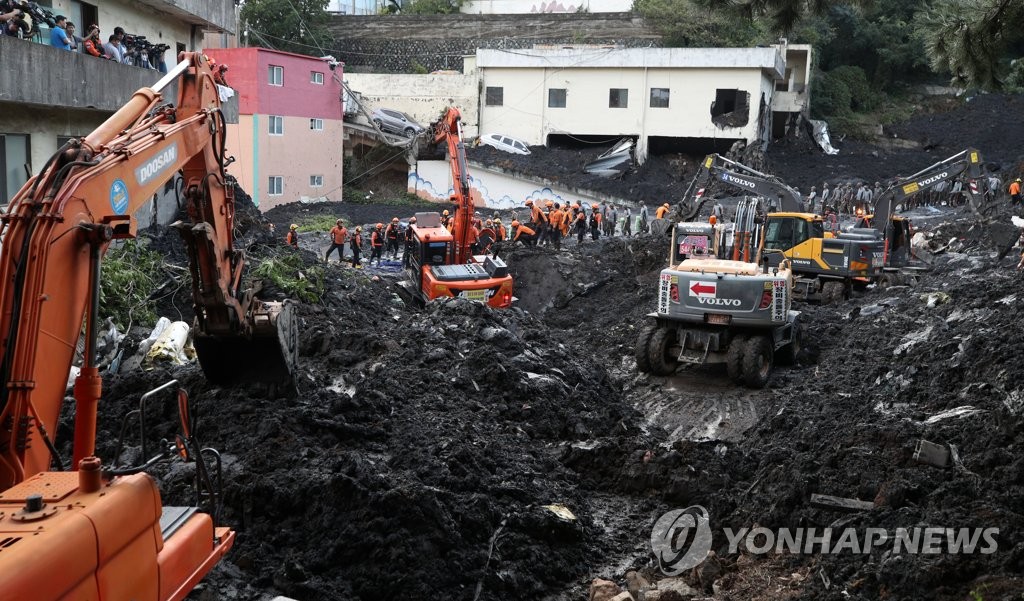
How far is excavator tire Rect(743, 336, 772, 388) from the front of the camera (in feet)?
46.1

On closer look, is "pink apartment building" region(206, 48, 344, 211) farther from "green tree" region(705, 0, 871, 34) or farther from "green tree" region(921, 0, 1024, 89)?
"green tree" region(921, 0, 1024, 89)

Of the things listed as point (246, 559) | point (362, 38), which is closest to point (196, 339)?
point (246, 559)

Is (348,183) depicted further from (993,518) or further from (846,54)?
(993,518)

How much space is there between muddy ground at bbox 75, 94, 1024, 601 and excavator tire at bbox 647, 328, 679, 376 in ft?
1.44

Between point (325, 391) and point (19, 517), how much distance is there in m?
5.97

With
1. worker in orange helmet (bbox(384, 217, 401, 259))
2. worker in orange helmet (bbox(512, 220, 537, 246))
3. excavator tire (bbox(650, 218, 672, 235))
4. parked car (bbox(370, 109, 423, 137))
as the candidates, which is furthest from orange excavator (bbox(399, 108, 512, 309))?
parked car (bbox(370, 109, 423, 137))

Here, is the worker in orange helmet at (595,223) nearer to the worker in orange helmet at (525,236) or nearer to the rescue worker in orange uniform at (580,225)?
the rescue worker in orange uniform at (580,225)

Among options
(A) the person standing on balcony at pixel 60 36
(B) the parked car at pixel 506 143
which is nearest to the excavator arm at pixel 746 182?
(A) the person standing on balcony at pixel 60 36

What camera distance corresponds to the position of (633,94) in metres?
42.6

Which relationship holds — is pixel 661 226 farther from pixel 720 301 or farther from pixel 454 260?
pixel 720 301

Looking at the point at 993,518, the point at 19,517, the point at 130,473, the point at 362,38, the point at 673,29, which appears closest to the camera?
the point at 19,517

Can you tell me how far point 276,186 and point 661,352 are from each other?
86.5 feet

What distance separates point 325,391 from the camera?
33.0 feet

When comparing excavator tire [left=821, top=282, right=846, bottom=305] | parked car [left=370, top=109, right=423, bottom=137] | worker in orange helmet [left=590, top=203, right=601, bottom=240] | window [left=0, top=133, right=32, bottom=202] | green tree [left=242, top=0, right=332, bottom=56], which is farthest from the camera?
green tree [left=242, top=0, right=332, bottom=56]
